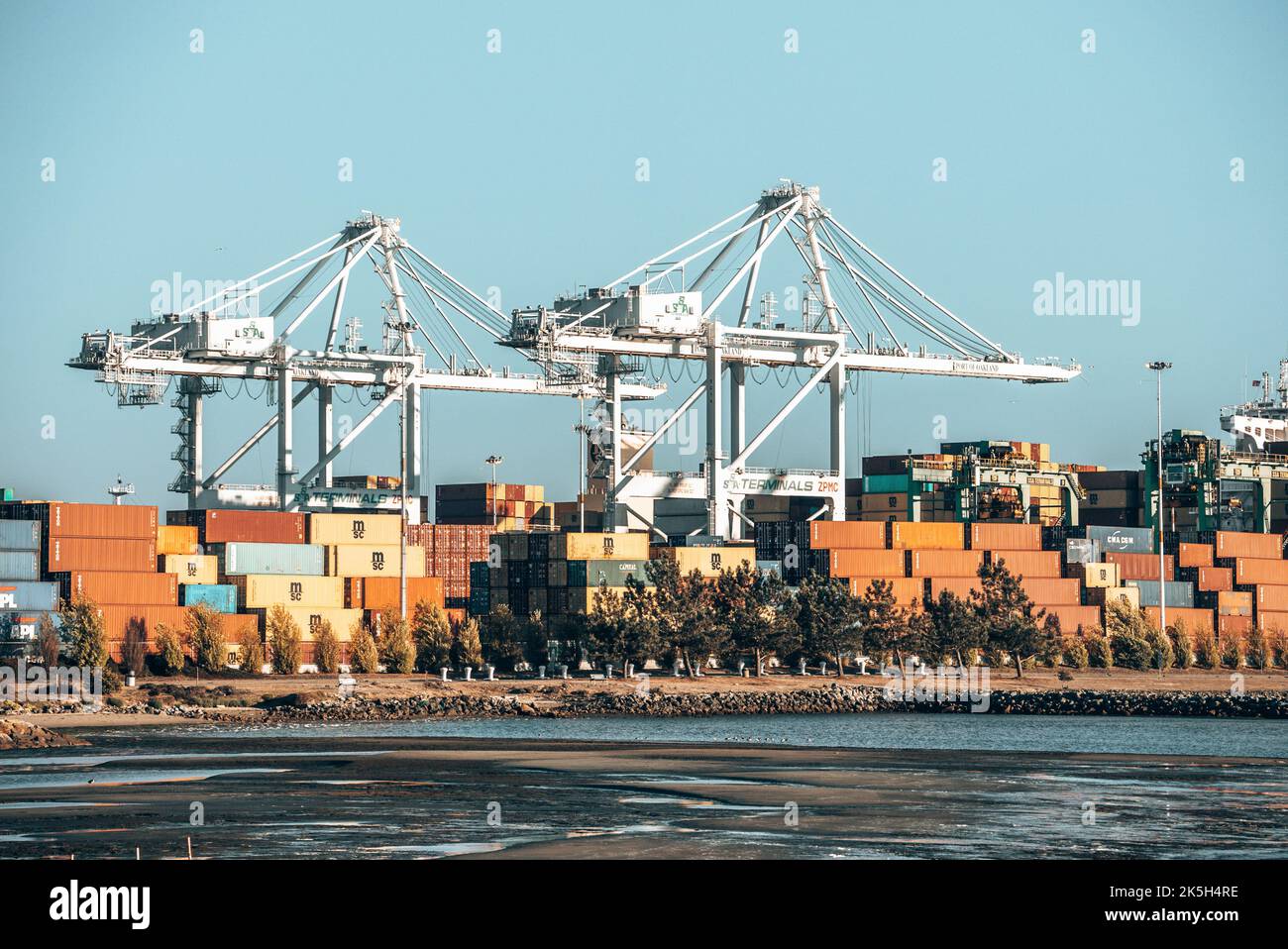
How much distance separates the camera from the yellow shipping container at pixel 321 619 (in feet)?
292

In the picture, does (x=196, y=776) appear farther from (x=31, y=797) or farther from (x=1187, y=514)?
(x=1187, y=514)

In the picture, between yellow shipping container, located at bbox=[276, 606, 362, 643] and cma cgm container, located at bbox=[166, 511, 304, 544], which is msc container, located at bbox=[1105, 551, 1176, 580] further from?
cma cgm container, located at bbox=[166, 511, 304, 544]

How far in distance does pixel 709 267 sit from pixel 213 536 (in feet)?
103

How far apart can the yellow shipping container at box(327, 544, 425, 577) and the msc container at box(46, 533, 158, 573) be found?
10.3 metres

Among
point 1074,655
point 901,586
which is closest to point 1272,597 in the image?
point 1074,655

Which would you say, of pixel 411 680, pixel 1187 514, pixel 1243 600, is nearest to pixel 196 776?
pixel 411 680

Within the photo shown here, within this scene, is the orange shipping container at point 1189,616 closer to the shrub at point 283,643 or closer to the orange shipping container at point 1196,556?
the orange shipping container at point 1196,556

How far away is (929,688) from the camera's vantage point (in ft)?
327

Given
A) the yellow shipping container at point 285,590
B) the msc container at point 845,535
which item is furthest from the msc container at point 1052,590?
the yellow shipping container at point 285,590

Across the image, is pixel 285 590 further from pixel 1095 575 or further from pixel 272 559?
pixel 1095 575

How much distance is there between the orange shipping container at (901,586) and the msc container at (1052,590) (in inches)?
316

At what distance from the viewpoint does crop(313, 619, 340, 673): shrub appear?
284ft

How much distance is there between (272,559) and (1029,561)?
46146 millimetres

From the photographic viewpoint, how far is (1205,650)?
11462cm
